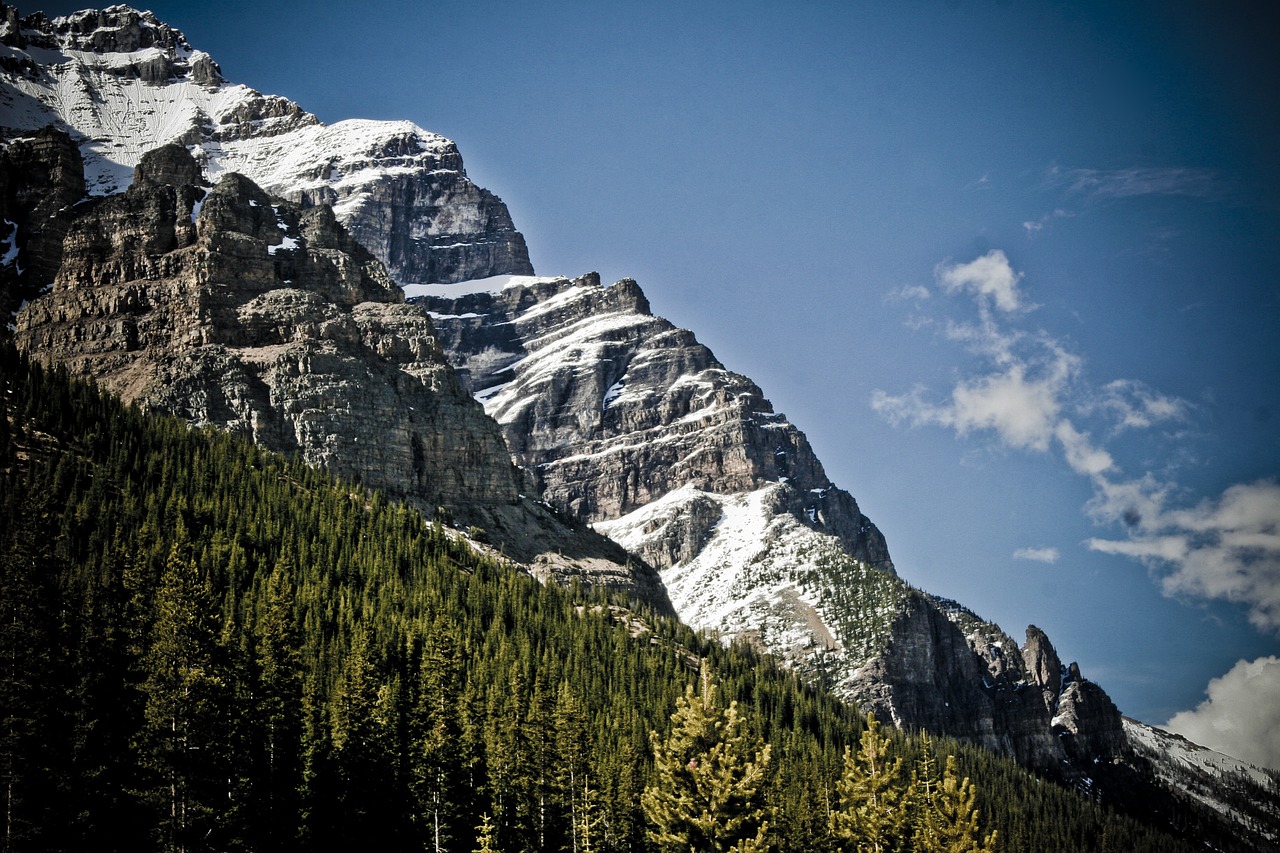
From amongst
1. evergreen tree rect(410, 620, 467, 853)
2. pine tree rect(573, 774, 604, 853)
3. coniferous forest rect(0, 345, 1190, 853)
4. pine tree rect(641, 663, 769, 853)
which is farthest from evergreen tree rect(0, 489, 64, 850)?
pine tree rect(573, 774, 604, 853)

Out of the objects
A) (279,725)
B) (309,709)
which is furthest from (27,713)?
(309,709)

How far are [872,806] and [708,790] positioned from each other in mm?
→ 12715

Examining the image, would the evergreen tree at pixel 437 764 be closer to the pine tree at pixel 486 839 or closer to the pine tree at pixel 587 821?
the pine tree at pixel 486 839

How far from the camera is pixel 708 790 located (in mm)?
45094

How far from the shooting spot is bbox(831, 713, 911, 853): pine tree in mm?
53781

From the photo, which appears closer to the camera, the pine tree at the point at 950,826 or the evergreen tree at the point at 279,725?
the pine tree at the point at 950,826

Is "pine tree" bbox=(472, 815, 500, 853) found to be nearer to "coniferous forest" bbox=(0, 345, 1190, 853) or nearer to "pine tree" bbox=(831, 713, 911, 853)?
"coniferous forest" bbox=(0, 345, 1190, 853)

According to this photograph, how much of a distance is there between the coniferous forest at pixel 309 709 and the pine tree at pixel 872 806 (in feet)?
0.40

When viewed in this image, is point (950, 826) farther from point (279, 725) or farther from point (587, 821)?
point (279, 725)

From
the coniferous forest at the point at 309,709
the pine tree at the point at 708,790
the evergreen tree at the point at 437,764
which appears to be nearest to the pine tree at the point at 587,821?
the coniferous forest at the point at 309,709

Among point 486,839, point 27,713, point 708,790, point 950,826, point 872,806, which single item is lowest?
point 486,839

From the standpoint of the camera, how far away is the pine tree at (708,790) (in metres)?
44.7

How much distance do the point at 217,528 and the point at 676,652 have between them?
2544 inches

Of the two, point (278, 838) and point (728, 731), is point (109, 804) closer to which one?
point (278, 838)
